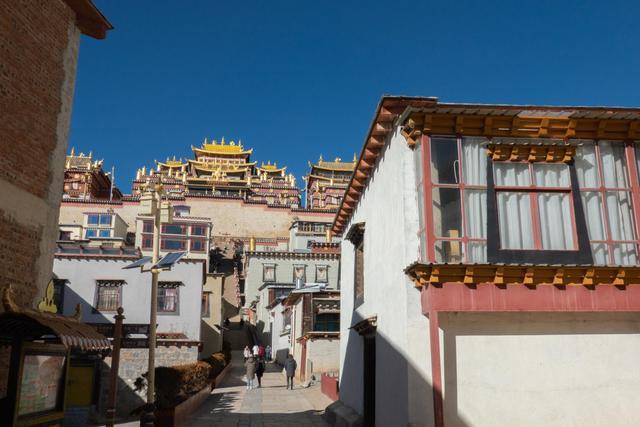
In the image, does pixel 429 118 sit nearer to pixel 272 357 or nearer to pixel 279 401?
pixel 279 401

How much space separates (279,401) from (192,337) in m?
6.10

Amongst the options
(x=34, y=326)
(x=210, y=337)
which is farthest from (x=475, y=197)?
(x=210, y=337)

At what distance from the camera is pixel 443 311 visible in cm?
1028

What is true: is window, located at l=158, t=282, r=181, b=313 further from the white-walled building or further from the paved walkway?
the white-walled building

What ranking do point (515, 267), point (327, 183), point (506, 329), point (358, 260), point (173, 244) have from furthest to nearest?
point (327, 183) → point (173, 244) → point (358, 260) → point (506, 329) → point (515, 267)

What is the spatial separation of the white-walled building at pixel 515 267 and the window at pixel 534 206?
0.02m

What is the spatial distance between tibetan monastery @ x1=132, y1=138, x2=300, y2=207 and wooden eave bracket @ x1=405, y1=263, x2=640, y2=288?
65.4m

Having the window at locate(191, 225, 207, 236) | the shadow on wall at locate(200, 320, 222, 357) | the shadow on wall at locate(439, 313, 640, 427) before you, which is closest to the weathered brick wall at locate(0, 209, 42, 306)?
the shadow on wall at locate(439, 313, 640, 427)

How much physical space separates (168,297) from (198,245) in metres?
32.0

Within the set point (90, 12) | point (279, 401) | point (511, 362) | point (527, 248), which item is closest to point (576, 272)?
point (527, 248)

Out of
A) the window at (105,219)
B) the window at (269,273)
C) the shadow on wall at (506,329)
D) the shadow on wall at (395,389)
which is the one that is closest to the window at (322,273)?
the window at (269,273)

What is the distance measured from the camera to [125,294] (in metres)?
25.8

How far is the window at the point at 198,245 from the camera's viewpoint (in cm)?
5777

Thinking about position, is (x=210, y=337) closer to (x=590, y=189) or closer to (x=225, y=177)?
(x=590, y=189)
